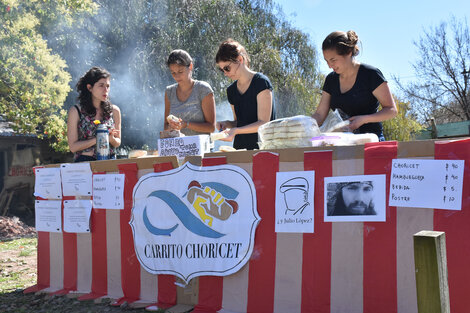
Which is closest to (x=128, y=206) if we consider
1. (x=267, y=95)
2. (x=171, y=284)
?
(x=171, y=284)

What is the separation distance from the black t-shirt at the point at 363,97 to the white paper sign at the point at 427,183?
84 cm

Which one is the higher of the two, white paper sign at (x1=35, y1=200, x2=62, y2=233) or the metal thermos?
the metal thermos

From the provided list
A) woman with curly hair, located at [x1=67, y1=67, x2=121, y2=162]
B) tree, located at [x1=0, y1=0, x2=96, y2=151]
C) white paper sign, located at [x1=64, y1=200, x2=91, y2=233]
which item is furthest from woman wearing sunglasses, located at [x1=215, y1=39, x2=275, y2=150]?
tree, located at [x1=0, y1=0, x2=96, y2=151]

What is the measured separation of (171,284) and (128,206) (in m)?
0.66

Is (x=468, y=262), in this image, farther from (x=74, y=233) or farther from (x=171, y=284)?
(x=74, y=233)

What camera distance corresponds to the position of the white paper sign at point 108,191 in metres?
3.48

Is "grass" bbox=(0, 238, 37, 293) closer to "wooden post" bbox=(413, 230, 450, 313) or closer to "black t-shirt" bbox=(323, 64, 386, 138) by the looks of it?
"black t-shirt" bbox=(323, 64, 386, 138)

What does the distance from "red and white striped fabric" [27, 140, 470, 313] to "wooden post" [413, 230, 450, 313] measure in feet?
3.12

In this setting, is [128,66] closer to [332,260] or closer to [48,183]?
[48,183]

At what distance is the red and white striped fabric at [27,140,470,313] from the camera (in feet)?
7.38

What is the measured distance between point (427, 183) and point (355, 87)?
3.49 feet

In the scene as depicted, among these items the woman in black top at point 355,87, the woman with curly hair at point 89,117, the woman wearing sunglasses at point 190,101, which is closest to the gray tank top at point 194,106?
the woman wearing sunglasses at point 190,101

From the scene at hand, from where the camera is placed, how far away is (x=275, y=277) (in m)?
2.73

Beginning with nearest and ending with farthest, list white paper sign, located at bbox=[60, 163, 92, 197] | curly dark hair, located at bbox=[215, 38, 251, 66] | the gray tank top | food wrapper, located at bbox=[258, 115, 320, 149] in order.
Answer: food wrapper, located at bbox=[258, 115, 320, 149]
curly dark hair, located at bbox=[215, 38, 251, 66]
white paper sign, located at bbox=[60, 163, 92, 197]
the gray tank top
